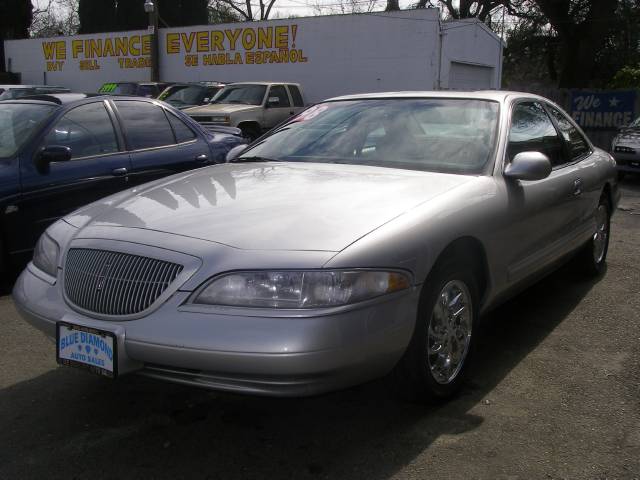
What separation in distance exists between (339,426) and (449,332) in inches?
27.0

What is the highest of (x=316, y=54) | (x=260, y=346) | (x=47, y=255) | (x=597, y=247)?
(x=316, y=54)

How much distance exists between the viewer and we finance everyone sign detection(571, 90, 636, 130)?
663 inches

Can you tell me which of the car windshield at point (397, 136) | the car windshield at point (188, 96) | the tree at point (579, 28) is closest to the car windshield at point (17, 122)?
the car windshield at point (397, 136)

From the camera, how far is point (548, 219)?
4.17 m

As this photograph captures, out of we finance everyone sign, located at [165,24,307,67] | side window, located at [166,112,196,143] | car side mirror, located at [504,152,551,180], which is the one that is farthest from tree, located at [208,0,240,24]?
car side mirror, located at [504,152,551,180]

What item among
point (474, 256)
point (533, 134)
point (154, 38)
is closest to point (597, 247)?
point (533, 134)

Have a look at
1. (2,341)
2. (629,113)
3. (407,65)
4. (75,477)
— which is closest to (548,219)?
(75,477)

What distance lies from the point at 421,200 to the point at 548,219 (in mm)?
1362

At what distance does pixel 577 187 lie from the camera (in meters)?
4.66

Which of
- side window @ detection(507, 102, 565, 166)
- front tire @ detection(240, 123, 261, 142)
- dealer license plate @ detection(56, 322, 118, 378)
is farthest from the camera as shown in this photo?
front tire @ detection(240, 123, 261, 142)

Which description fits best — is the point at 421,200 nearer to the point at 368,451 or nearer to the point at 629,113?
the point at 368,451

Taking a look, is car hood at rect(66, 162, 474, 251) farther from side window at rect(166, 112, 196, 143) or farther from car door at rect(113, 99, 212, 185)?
side window at rect(166, 112, 196, 143)

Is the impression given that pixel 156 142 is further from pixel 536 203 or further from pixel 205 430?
pixel 205 430

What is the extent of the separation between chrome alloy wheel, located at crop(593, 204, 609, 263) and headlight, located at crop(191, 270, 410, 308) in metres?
3.48
